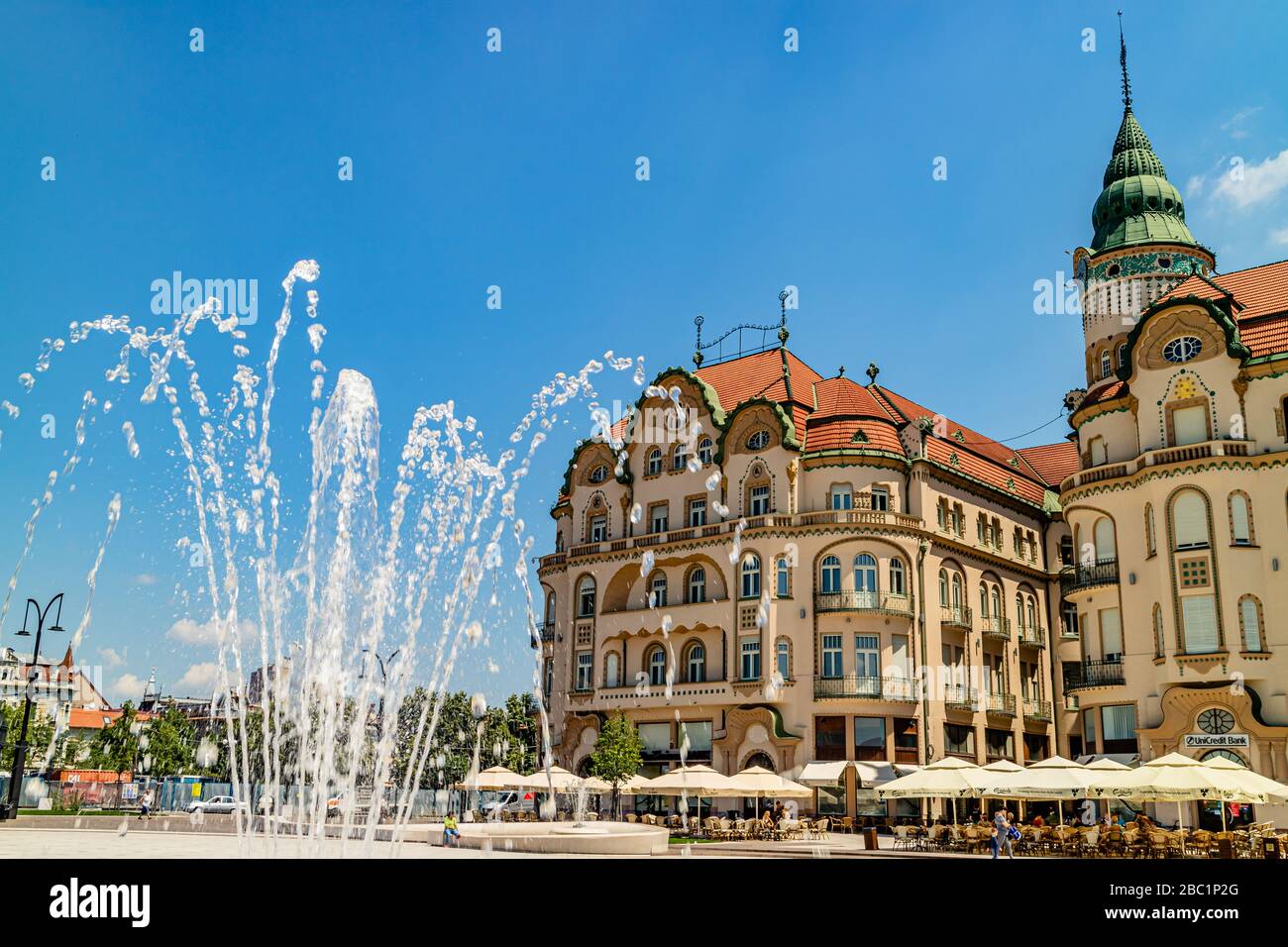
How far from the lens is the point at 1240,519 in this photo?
41438mm

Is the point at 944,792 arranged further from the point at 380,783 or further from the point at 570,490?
the point at 570,490

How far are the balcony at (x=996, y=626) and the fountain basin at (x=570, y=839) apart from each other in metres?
31.0

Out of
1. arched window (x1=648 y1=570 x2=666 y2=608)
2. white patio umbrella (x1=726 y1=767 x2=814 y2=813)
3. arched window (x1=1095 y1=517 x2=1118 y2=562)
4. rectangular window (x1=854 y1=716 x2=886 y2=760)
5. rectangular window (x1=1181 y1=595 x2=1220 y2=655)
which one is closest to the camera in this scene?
rectangular window (x1=1181 y1=595 x2=1220 y2=655)

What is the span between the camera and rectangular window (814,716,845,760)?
48438 millimetres

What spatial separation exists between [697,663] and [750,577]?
5.15m

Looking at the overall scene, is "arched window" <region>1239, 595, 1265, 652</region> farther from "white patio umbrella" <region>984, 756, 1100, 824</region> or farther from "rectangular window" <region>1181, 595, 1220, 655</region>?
"white patio umbrella" <region>984, 756, 1100, 824</region>

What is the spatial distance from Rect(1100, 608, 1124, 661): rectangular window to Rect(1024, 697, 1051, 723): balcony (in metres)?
12.2

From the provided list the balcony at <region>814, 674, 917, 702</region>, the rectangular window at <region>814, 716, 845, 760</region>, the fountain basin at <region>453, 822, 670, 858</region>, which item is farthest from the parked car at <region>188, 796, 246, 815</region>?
the balcony at <region>814, 674, 917, 702</region>

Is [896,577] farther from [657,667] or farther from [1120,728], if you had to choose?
[657,667]

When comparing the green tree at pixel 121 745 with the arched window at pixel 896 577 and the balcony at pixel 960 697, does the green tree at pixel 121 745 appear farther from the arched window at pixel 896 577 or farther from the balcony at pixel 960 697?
the balcony at pixel 960 697

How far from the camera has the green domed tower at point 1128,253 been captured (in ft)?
176

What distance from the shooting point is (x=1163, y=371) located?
44281 millimetres

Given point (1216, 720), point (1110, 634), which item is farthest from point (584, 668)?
point (1216, 720)
